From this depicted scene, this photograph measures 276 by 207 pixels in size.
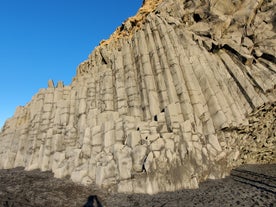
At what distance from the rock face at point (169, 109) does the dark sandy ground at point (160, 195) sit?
1.02 metres

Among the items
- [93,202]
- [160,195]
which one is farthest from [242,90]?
[93,202]

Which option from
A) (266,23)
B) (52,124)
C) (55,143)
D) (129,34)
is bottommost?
(55,143)

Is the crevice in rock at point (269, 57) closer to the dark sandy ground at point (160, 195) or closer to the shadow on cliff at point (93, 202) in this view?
the dark sandy ground at point (160, 195)

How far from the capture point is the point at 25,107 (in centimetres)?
3803

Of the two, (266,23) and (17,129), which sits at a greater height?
(266,23)

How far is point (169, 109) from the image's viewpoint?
771 inches

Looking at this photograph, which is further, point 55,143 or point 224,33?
point 224,33

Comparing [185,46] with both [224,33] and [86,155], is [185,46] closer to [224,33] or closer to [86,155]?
[224,33]

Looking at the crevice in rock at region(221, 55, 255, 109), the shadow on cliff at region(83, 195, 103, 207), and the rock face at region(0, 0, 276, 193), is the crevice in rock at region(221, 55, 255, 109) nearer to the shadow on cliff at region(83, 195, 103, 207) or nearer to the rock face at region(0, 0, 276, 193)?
the rock face at region(0, 0, 276, 193)

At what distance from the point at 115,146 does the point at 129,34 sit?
27497 mm

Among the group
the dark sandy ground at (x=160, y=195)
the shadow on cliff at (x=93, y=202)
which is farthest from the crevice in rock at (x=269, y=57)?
the shadow on cliff at (x=93, y=202)

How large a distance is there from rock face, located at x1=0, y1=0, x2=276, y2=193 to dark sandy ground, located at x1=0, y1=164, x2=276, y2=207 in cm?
102

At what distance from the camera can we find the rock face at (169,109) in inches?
671

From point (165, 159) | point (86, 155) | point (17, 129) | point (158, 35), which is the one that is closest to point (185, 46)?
point (158, 35)
